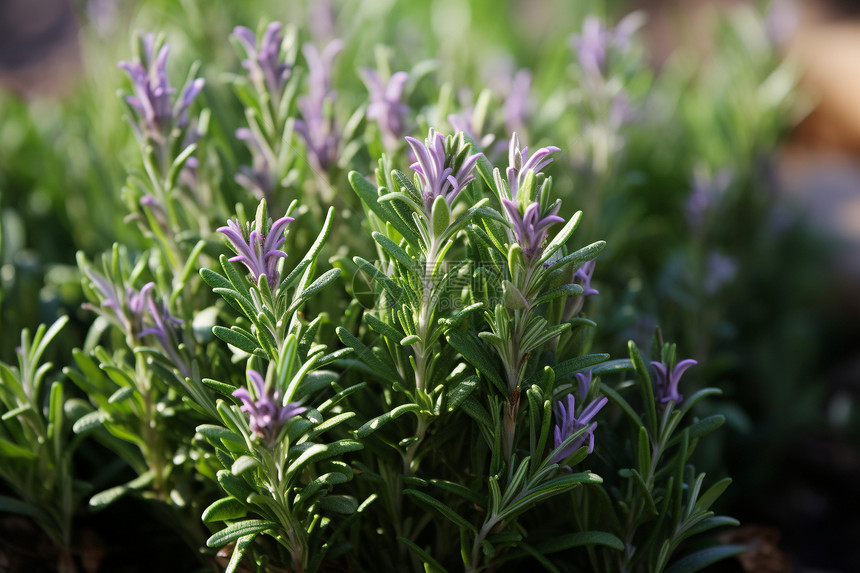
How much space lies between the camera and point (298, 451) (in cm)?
103

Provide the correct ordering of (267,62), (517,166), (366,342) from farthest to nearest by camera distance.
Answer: (267,62)
(366,342)
(517,166)

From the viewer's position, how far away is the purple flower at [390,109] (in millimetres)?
1423

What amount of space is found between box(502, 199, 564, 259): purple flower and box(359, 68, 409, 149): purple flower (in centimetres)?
52

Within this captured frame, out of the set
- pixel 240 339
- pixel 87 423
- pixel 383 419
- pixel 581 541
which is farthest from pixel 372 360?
pixel 87 423

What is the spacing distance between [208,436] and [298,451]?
13cm

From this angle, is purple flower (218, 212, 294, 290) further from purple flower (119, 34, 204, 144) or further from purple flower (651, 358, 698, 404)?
purple flower (651, 358, 698, 404)

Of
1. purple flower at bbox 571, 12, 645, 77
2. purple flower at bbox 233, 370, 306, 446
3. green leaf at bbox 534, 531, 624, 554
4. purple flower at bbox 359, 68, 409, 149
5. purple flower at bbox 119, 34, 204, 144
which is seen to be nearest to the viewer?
purple flower at bbox 233, 370, 306, 446

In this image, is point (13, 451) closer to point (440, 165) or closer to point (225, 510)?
point (225, 510)

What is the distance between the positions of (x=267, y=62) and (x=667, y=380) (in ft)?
3.21

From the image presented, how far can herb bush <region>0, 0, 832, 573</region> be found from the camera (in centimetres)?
105

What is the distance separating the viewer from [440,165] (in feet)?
3.43

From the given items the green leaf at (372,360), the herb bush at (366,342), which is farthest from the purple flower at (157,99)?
the green leaf at (372,360)

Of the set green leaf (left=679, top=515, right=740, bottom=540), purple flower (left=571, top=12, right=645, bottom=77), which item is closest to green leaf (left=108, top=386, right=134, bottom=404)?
green leaf (left=679, top=515, right=740, bottom=540)

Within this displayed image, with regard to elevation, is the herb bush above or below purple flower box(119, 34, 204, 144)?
below
